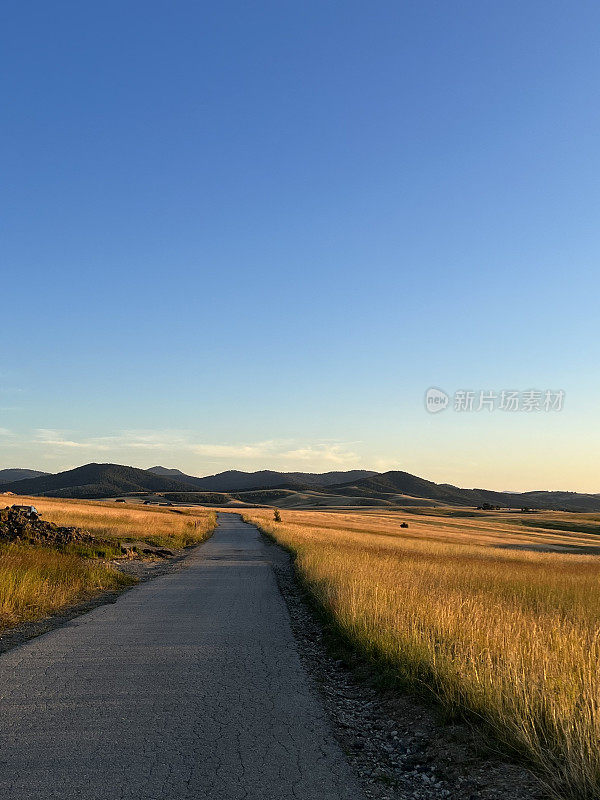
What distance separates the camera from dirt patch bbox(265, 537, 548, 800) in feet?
15.8

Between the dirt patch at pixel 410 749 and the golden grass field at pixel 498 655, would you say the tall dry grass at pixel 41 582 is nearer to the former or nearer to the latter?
the golden grass field at pixel 498 655

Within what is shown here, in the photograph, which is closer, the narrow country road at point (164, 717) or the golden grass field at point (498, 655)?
the narrow country road at point (164, 717)

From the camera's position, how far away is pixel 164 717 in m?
6.17

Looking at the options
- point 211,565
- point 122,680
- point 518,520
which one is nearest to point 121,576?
point 211,565

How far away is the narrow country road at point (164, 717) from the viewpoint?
471 centimetres

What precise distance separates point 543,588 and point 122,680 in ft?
45.5

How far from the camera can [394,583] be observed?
46.8 ft

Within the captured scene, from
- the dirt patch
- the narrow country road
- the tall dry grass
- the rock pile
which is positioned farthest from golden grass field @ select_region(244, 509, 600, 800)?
the rock pile

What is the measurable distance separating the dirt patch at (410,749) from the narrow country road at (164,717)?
27 centimetres

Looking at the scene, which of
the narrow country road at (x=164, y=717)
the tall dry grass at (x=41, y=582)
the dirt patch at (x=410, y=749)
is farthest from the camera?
the tall dry grass at (x=41, y=582)

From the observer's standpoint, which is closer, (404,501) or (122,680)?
(122,680)

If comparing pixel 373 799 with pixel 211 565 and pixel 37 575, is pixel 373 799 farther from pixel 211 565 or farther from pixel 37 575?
pixel 211 565

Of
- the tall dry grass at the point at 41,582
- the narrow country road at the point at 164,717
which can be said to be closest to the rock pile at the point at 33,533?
the tall dry grass at the point at 41,582

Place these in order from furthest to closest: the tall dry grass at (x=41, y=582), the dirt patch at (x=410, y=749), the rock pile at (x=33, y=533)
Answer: the rock pile at (x=33, y=533) < the tall dry grass at (x=41, y=582) < the dirt patch at (x=410, y=749)
